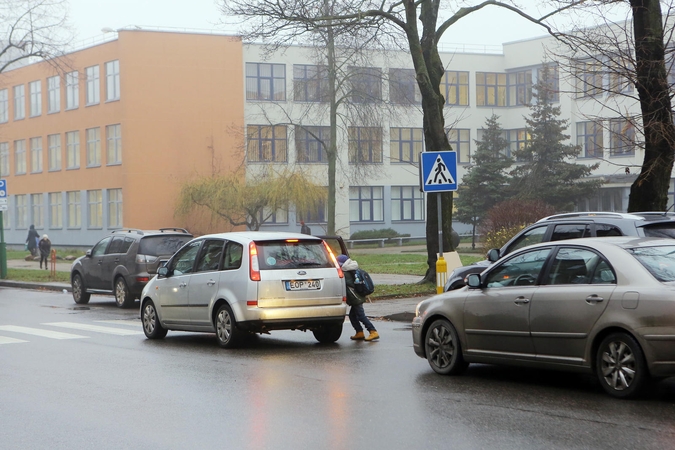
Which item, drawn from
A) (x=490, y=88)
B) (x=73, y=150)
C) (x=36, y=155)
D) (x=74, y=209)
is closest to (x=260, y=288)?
(x=74, y=209)

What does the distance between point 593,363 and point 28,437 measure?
4938 mm

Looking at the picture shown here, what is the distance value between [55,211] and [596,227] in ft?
187

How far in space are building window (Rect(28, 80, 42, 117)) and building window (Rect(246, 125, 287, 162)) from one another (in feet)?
53.8

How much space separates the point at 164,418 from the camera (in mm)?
8422

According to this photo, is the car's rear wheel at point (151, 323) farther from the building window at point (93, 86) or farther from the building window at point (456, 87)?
the building window at point (456, 87)

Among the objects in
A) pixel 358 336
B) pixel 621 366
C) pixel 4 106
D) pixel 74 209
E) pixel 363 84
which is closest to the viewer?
pixel 621 366

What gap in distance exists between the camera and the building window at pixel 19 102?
68812 millimetres

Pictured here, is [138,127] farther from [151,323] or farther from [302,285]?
[302,285]

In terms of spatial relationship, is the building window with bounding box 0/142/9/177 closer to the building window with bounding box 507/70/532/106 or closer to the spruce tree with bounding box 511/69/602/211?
the building window with bounding box 507/70/532/106

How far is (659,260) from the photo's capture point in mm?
8977

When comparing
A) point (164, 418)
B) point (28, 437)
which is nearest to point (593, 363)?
point (164, 418)

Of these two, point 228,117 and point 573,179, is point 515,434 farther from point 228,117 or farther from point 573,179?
point 228,117

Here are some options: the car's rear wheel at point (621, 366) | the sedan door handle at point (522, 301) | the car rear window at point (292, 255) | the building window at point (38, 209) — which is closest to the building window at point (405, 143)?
the building window at point (38, 209)

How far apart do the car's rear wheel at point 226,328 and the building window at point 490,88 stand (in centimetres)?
5945
